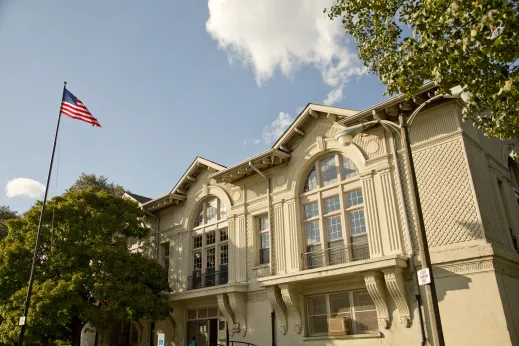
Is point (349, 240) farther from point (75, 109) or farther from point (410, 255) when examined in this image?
point (75, 109)

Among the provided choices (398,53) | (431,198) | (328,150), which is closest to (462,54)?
(398,53)

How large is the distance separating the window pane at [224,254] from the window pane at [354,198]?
725 centimetres

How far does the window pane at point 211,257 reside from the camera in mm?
22953

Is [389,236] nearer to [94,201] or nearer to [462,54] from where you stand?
[462,54]

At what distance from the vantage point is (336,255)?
58.3 ft

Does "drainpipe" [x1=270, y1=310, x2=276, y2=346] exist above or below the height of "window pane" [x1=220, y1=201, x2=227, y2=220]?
below

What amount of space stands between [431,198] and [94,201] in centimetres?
1608

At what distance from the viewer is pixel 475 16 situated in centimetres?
893

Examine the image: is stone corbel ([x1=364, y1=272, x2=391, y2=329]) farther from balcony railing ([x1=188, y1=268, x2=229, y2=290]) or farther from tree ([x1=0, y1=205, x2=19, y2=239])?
tree ([x1=0, y1=205, x2=19, y2=239])

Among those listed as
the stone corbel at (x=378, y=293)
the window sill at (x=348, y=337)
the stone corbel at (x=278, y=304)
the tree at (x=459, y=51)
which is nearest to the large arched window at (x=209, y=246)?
the stone corbel at (x=278, y=304)

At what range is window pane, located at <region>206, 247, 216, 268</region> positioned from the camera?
2295 centimetres

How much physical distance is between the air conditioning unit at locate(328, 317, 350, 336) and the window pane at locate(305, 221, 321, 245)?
3341 millimetres

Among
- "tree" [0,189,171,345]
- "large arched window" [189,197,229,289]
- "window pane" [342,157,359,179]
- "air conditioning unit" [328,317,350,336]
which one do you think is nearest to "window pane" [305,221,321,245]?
"window pane" [342,157,359,179]

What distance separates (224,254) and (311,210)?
564cm
